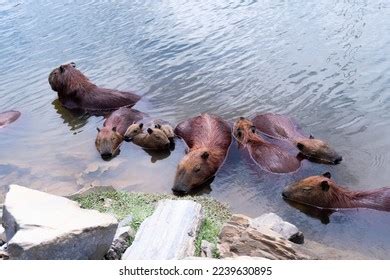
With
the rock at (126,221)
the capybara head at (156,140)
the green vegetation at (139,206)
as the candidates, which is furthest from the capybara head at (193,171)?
the rock at (126,221)

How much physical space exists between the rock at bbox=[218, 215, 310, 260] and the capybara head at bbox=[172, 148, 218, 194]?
6.33 feet

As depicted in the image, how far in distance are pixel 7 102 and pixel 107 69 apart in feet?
7.16

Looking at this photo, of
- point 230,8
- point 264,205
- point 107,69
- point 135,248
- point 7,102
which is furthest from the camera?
point 230,8

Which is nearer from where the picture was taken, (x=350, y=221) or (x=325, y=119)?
(x=350, y=221)

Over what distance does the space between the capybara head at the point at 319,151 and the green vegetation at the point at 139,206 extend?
1.65m

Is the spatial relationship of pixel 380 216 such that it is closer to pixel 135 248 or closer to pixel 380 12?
pixel 135 248

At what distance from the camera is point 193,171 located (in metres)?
6.53

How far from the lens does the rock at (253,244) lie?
4.21 metres

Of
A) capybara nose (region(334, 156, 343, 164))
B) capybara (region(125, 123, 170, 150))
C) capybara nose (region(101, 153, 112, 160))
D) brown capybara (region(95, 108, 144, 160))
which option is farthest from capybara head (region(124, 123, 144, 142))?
capybara nose (region(334, 156, 343, 164))

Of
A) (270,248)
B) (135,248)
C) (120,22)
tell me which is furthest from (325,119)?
(120,22)

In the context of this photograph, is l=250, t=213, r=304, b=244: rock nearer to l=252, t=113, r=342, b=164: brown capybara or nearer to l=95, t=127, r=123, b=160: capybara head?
l=252, t=113, r=342, b=164: brown capybara

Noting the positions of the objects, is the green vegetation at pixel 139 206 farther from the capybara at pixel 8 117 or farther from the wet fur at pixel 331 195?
the capybara at pixel 8 117

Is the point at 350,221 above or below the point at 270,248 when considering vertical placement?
below

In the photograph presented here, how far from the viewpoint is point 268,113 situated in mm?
7922
